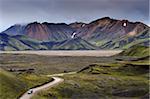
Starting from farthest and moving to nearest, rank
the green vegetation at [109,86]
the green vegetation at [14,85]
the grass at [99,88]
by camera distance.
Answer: the green vegetation at [109,86]
the grass at [99,88]
the green vegetation at [14,85]

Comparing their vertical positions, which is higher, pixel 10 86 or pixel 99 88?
pixel 10 86

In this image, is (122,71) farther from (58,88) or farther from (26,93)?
(26,93)

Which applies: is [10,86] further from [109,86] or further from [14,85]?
[109,86]

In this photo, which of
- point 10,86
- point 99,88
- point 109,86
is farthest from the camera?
point 109,86

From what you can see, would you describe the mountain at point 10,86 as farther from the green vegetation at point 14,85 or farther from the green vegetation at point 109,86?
the green vegetation at point 109,86

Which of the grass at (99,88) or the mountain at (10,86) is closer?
the mountain at (10,86)

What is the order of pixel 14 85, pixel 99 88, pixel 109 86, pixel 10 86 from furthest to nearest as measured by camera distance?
1. pixel 109 86
2. pixel 99 88
3. pixel 14 85
4. pixel 10 86

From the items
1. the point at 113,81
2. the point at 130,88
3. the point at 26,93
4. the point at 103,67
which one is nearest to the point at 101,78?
the point at 113,81

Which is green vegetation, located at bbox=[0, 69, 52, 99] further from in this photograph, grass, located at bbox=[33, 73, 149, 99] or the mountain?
grass, located at bbox=[33, 73, 149, 99]

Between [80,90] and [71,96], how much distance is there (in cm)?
1004

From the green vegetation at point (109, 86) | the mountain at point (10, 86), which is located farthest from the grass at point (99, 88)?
the mountain at point (10, 86)

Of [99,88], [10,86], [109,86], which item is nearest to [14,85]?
[10,86]

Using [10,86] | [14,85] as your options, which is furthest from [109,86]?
[10,86]

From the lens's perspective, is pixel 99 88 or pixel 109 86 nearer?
pixel 99 88
